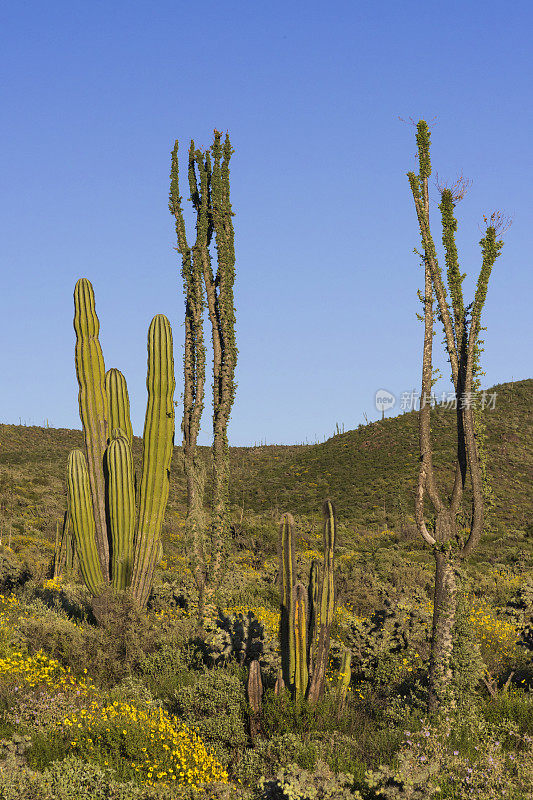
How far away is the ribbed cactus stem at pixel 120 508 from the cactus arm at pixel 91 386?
0.35 metres

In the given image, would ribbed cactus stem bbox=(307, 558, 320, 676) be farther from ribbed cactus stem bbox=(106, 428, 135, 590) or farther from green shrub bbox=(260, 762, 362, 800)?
A: ribbed cactus stem bbox=(106, 428, 135, 590)

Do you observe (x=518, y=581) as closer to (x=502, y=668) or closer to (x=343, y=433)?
(x=502, y=668)

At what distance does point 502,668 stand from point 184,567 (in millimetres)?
10722

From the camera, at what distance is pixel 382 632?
978 cm

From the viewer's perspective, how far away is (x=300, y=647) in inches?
303

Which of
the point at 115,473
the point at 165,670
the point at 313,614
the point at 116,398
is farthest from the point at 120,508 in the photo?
the point at 313,614

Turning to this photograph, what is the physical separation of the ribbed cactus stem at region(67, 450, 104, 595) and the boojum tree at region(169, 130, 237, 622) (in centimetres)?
170

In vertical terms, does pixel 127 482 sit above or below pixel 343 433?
below

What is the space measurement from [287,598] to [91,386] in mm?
5548

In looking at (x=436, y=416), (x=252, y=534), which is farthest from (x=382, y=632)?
(x=436, y=416)

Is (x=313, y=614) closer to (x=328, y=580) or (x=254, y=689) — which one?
(x=328, y=580)

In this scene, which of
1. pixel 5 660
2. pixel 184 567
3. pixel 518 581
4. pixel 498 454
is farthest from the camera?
pixel 498 454

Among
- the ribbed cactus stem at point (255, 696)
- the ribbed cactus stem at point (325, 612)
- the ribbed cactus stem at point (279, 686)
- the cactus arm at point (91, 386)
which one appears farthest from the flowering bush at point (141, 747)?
the cactus arm at point (91, 386)

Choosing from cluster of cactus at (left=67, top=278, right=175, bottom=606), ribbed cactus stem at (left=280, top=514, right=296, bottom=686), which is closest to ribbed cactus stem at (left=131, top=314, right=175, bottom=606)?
cluster of cactus at (left=67, top=278, right=175, bottom=606)
